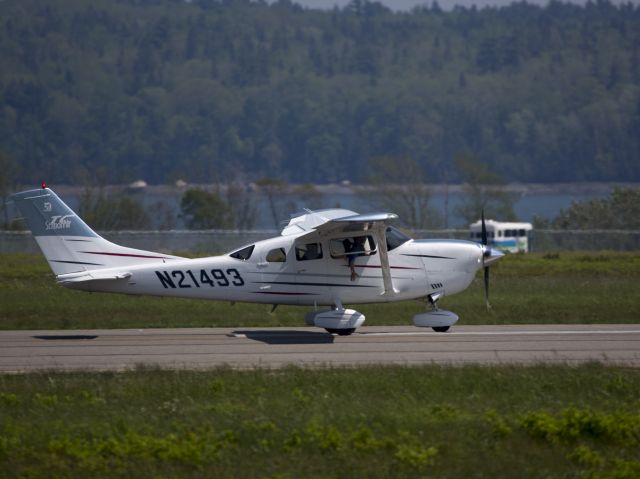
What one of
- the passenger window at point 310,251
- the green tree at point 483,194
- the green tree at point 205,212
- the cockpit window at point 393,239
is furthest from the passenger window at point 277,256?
the green tree at point 483,194

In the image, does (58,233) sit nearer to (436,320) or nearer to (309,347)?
(309,347)

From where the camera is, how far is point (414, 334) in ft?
66.0

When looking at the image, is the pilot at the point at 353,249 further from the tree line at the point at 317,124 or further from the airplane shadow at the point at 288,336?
the tree line at the point at 317,124

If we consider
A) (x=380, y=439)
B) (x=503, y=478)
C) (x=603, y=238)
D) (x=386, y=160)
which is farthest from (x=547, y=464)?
(x=386, y=160)

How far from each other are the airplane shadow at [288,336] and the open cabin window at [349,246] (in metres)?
1.58

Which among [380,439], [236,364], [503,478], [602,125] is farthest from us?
[602,125]

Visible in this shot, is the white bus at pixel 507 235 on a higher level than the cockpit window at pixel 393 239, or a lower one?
lower

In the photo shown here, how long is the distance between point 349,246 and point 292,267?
116 cm

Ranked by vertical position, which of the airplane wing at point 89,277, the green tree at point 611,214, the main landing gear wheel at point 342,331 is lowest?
the green tree at point 611,214

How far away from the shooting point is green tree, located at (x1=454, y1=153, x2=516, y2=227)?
70.2 meters

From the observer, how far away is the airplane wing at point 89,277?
63.3ft

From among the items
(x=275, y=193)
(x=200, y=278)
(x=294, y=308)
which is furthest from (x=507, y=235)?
(x=200, y=278)

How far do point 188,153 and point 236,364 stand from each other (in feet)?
472

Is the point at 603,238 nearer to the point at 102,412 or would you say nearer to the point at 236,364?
the point at 236,364
